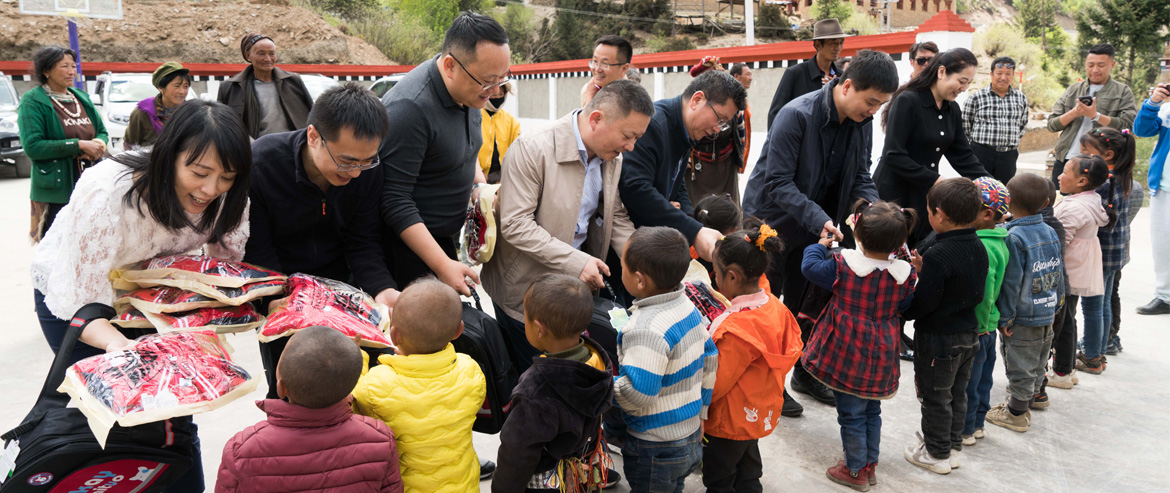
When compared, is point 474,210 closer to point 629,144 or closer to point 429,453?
point 629,144

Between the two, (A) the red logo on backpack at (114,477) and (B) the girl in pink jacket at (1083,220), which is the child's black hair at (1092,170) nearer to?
(B) the girl in pink jacket at (1083,220)

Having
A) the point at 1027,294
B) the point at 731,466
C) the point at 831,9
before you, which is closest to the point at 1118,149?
the point at 1027,294

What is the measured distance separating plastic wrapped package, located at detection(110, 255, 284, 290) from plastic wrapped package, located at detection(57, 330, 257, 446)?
203 mm

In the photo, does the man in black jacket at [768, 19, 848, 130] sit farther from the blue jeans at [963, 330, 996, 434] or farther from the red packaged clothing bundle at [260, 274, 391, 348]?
the red packaged clothing bundle at [260, 274, 391, 348]

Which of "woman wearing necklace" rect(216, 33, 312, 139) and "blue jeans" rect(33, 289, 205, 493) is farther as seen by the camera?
"woman wearing necklace" rect(216, 33, 312, 139)

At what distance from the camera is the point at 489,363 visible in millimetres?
2295

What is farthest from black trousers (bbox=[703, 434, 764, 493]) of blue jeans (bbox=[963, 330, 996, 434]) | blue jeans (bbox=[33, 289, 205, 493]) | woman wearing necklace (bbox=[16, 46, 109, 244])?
woman wearing necklace (bbox=[16, 46, 109, 244])

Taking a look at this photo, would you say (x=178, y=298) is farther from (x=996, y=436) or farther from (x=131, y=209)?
(x=996, y=436)

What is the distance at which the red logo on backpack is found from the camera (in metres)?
1.72

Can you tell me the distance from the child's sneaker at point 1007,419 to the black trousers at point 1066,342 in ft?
1.87

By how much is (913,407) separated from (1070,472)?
2.34ft

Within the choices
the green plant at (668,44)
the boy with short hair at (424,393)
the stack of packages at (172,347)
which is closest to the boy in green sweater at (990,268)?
the boy with short hair at (424,393)

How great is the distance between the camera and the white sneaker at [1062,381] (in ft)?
13.0

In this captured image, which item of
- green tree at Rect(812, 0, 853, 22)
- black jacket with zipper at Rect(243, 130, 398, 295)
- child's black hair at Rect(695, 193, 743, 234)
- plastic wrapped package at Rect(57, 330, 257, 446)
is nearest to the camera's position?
plastic wrapped package at Rect(57, 330, 257, 446)
